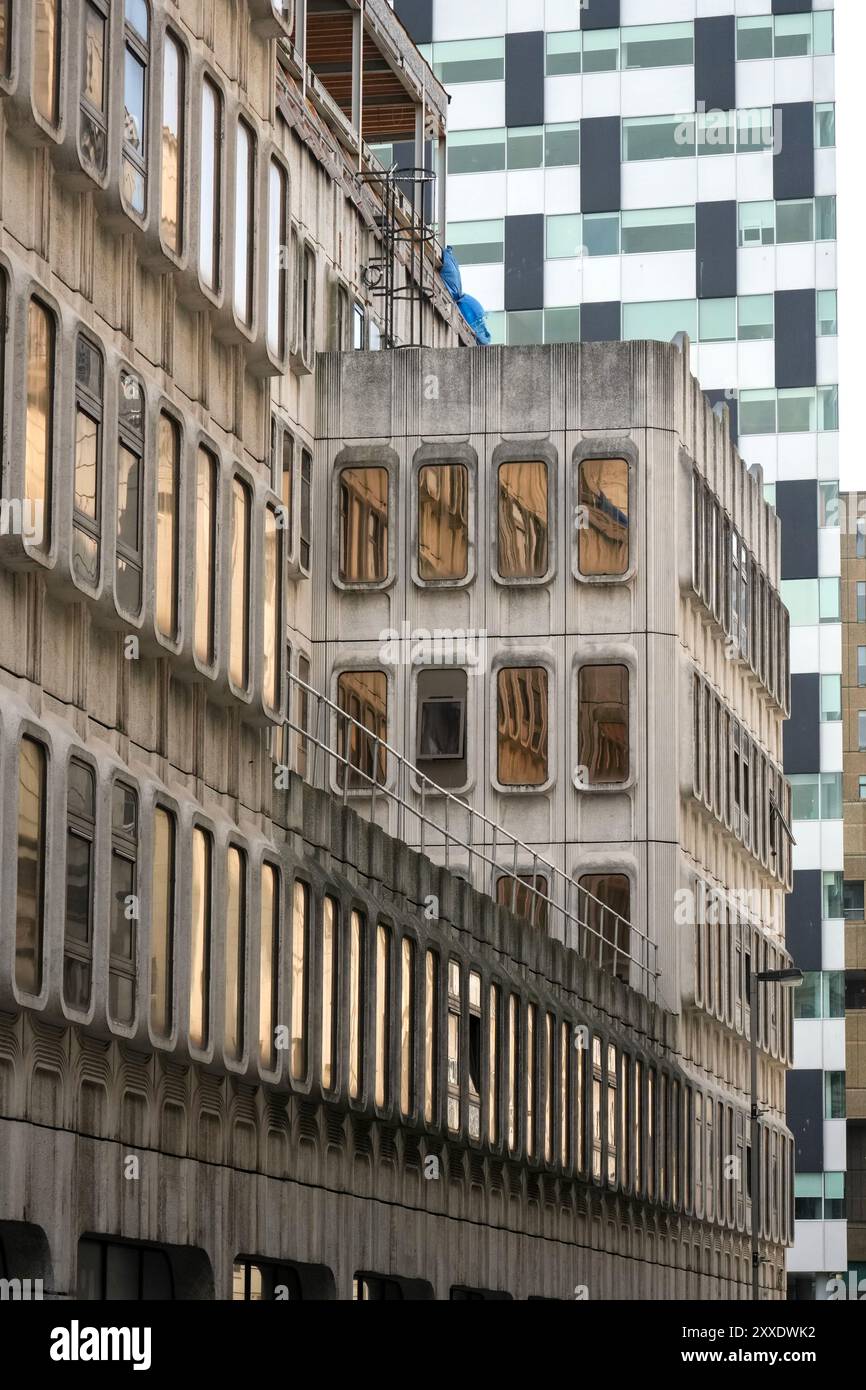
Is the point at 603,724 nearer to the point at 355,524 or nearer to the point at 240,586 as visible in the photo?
the point at 355,524

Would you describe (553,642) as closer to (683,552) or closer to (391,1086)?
(683,552)

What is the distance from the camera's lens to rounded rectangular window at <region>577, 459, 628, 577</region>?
178ft

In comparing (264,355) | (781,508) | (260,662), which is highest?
(781,508)

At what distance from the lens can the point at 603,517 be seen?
2138 inches

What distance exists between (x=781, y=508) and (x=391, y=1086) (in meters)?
55.3

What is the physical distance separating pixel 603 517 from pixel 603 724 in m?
3.85

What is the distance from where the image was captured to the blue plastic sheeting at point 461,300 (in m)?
60.6

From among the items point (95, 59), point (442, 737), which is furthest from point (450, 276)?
point (95, 59)

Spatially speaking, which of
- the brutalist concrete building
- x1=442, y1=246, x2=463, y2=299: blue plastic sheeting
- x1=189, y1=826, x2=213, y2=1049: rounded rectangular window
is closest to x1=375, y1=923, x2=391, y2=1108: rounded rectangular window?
the brutalist concrete building

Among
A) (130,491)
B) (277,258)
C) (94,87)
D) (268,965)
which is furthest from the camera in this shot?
(277,258)

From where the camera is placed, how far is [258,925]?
28.2 metres
